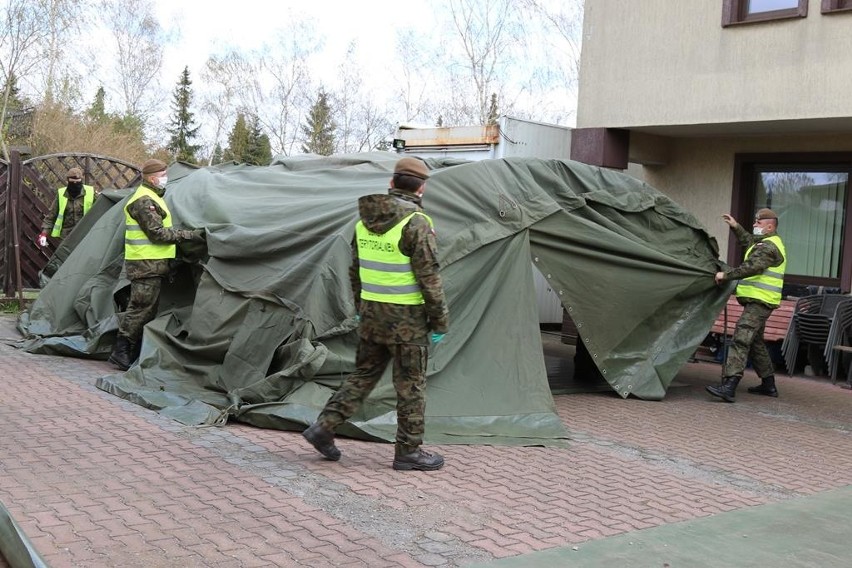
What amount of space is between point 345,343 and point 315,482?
170cm

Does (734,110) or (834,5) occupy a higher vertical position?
(834,5)

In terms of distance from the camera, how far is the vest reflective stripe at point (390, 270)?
5.33 m

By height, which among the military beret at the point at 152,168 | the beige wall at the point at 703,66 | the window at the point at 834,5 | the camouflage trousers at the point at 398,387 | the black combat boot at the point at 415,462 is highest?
the window at the point at 834,5

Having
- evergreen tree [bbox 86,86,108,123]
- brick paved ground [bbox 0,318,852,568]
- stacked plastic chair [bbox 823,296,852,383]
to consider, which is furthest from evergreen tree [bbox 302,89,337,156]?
brick paved ground [bbox 0,318,852,568]

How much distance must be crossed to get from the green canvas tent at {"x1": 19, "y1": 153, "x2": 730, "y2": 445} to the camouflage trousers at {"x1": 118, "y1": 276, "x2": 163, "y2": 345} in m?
0.20

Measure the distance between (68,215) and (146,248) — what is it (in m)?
4.04

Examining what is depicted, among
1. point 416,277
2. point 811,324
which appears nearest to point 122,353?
point 416,277

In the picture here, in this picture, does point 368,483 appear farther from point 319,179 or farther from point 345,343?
point 319,179

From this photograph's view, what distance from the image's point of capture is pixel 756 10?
10734mm

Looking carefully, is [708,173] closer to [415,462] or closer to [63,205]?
[415,462]

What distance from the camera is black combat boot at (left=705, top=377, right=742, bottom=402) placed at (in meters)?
8.74

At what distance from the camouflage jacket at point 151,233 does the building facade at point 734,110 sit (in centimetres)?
604

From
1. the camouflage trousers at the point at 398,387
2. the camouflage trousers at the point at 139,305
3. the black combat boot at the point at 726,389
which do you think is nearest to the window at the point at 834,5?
the black combat boot at the point at 726,389

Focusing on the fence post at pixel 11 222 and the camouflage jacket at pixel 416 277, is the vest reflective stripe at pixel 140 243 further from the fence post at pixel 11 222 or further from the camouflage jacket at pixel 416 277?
the fence post at pixel 11 222
